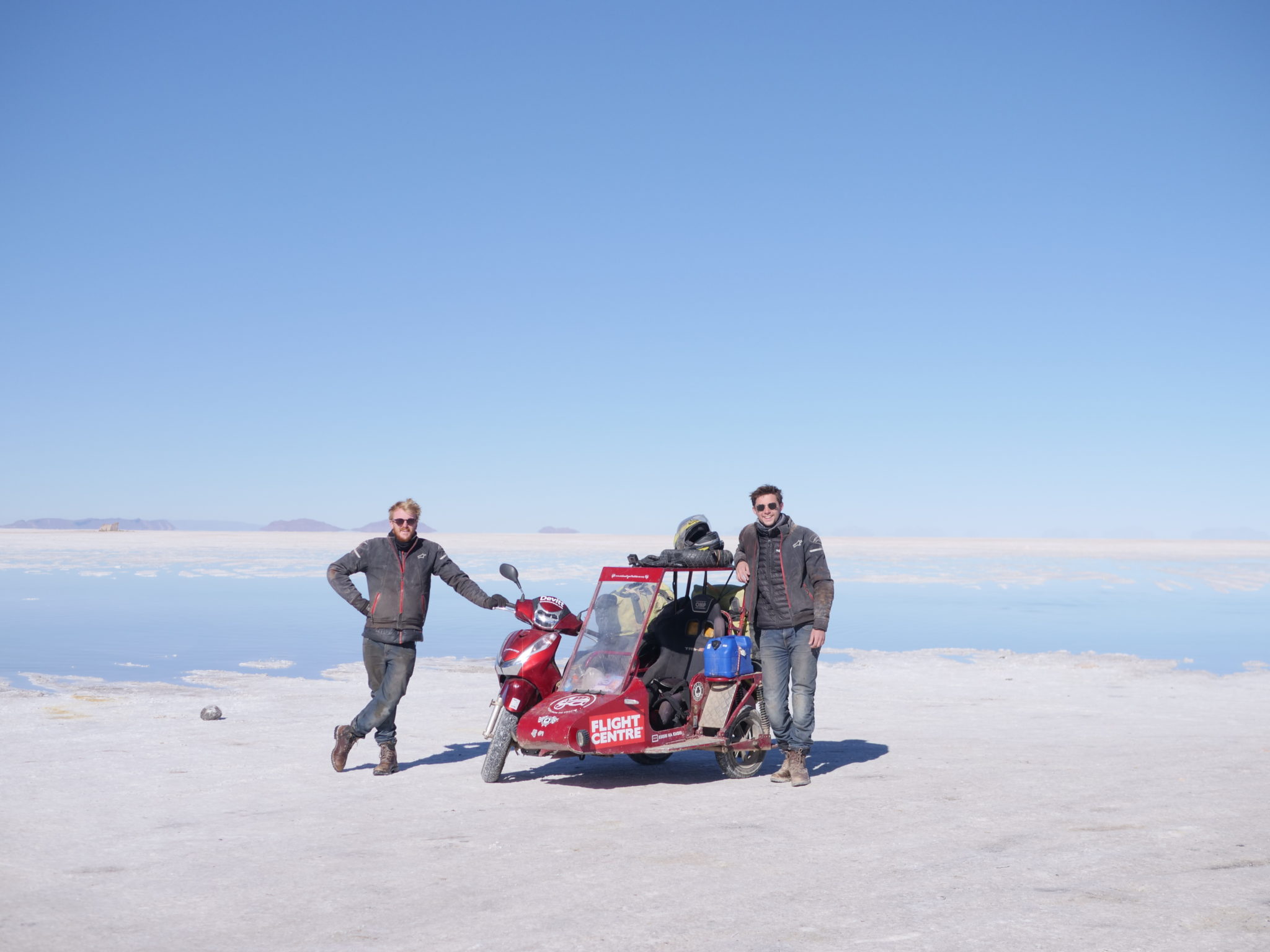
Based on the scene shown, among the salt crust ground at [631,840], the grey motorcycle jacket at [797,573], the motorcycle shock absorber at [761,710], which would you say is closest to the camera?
the salt crust ground at [631,840]

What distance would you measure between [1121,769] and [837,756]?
6.91 feet

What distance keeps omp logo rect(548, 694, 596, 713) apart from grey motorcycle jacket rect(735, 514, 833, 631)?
136cm

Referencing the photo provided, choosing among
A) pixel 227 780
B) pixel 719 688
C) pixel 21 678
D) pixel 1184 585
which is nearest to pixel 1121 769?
pixel 719 688

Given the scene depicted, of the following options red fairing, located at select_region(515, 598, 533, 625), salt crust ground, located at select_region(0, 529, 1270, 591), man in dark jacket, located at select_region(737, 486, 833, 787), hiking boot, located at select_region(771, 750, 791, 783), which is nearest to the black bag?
man in dark jacket, located at select_region(737, 486, 833, 787)

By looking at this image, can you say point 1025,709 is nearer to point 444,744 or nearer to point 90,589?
point 444,744

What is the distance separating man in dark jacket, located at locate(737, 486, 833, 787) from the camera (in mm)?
8008

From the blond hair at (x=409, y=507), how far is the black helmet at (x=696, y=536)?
2.03 m

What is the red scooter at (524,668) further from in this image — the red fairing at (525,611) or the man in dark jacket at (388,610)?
the man in dark jacket at (388,610)

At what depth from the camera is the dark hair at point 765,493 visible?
8.24 metres

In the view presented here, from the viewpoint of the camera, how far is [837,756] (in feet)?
29.6

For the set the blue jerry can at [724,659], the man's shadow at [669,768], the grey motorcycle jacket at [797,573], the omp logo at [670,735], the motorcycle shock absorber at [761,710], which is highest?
the grey motorcycle jacket at [797,573]

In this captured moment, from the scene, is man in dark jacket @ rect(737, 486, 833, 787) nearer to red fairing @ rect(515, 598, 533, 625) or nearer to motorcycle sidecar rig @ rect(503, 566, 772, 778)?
motorcycle sidecar rig @ rect(503, 566, 772, 778)

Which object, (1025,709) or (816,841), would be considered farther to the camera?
(1025,709)

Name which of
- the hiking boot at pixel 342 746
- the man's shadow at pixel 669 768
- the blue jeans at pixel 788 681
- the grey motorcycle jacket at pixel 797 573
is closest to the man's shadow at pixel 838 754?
the man's shadow at pixel 669 768
